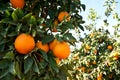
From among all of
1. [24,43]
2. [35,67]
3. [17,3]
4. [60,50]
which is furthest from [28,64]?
[17,3]

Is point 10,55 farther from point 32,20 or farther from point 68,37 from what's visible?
point 68,37

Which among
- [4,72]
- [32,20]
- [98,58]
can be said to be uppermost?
[32,20]

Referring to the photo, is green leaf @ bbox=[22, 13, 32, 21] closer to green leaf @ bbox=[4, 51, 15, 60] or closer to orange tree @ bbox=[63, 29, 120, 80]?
green leaf @ bbox=[4, 51, 15, 60]

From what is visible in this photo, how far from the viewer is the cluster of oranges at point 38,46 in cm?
215

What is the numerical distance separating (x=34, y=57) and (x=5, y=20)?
0.35 meters

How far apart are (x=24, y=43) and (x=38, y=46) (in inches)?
5.5

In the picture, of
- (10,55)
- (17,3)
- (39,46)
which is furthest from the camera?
(17,3)

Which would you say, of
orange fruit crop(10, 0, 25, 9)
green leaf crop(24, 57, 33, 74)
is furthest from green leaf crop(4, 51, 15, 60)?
orange fruit crop(10, 0, 25, 9)

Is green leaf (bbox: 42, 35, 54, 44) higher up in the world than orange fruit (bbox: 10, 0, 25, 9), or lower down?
lower down

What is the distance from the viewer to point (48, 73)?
2.31 meters

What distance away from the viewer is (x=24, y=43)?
84.7 inches

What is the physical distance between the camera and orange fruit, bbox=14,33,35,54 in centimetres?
214

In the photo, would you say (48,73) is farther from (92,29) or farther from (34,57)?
(92,29)

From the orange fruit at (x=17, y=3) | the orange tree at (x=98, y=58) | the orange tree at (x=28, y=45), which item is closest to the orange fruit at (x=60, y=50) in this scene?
the orange tree at (x=28, y=45)
